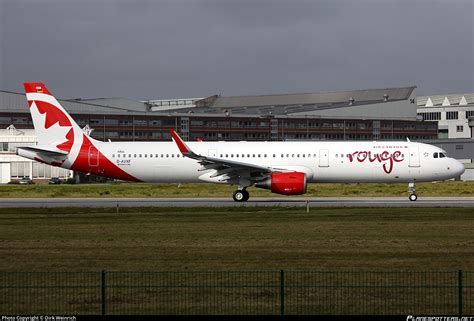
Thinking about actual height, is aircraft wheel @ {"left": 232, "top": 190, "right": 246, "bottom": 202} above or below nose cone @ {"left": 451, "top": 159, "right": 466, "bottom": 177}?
below

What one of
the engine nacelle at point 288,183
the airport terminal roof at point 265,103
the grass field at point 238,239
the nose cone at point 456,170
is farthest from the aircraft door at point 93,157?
the airport terminal roof at point 265,103

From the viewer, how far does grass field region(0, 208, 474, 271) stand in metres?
26.3

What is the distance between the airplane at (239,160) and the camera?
54.9 meters

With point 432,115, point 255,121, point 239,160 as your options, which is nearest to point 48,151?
point 239,160

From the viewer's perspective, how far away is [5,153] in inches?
4279

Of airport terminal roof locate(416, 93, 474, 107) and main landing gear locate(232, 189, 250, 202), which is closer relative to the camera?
main landing gear locate(232, 189, 250, 202)

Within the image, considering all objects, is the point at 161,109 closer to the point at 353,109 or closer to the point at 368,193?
the point at 353,109

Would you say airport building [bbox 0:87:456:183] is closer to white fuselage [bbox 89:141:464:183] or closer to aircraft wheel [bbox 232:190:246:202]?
white fuselage [bbox 89:141:464:183]

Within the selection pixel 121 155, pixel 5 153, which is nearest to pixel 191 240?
pixel 121 155

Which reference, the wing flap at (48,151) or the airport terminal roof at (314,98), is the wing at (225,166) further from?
the airport terminal roof at (314,98)

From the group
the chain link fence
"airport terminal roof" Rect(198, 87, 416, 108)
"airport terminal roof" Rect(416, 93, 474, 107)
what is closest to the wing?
the chain link fence

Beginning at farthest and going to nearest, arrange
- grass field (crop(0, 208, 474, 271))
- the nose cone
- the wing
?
the nose cone → the wing → grass field (crop(0, 208, 474, 271))

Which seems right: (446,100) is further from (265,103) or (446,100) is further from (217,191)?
(217,191)

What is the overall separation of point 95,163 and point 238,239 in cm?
2664
